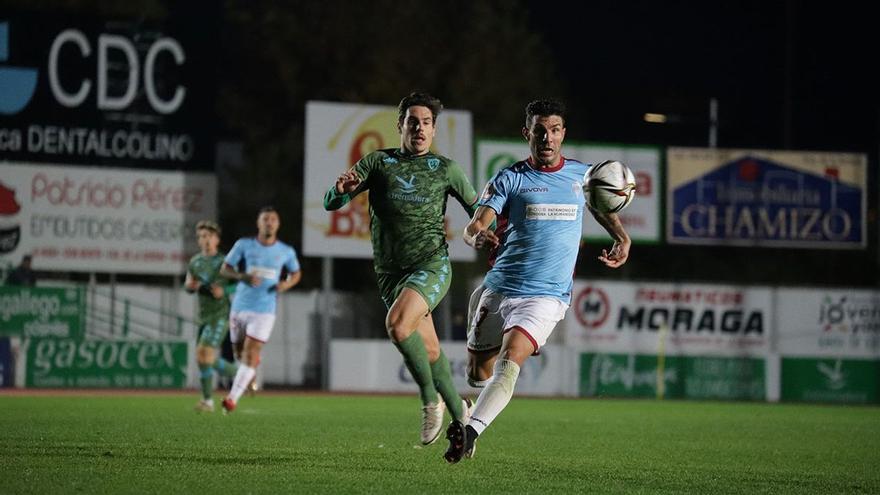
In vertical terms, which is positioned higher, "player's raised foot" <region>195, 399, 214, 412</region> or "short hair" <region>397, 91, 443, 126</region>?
"short hair" <region>397, 91, 443, 126</region>

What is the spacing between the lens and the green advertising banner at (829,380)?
3078 centimetres

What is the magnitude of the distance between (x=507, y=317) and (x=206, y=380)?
8925 millimetres

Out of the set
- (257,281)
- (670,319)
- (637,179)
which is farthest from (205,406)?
(670,319)

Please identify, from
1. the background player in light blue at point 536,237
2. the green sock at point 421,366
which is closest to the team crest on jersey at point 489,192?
the background player in light blue at point 536,237

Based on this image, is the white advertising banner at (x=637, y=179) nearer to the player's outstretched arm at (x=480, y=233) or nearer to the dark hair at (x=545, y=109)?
the dark hair at (x=545, y=109)

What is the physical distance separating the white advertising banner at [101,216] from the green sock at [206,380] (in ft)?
41.9

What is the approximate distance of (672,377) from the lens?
30531 mm

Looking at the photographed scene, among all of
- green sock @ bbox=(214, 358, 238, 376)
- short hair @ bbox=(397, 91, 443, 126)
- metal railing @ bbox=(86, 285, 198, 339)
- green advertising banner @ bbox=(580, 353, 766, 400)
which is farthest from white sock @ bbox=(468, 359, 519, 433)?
metal railing @ bbox=(86, 285, 198, 339)

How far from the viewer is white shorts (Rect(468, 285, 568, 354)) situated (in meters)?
9.49

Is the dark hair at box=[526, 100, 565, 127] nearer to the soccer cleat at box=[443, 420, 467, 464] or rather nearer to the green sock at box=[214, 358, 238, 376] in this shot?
the soccer cleat at box=[443, 420, 467, 464]

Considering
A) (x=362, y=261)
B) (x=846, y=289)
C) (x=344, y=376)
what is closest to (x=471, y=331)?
(x=344, y=376)

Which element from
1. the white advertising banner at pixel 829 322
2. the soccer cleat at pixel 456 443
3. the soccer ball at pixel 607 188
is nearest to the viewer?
the soccer cleat at pixel 456 443

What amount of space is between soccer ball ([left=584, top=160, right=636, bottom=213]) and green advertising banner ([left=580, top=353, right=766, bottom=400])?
802 inches

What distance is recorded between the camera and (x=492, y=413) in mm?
9086
